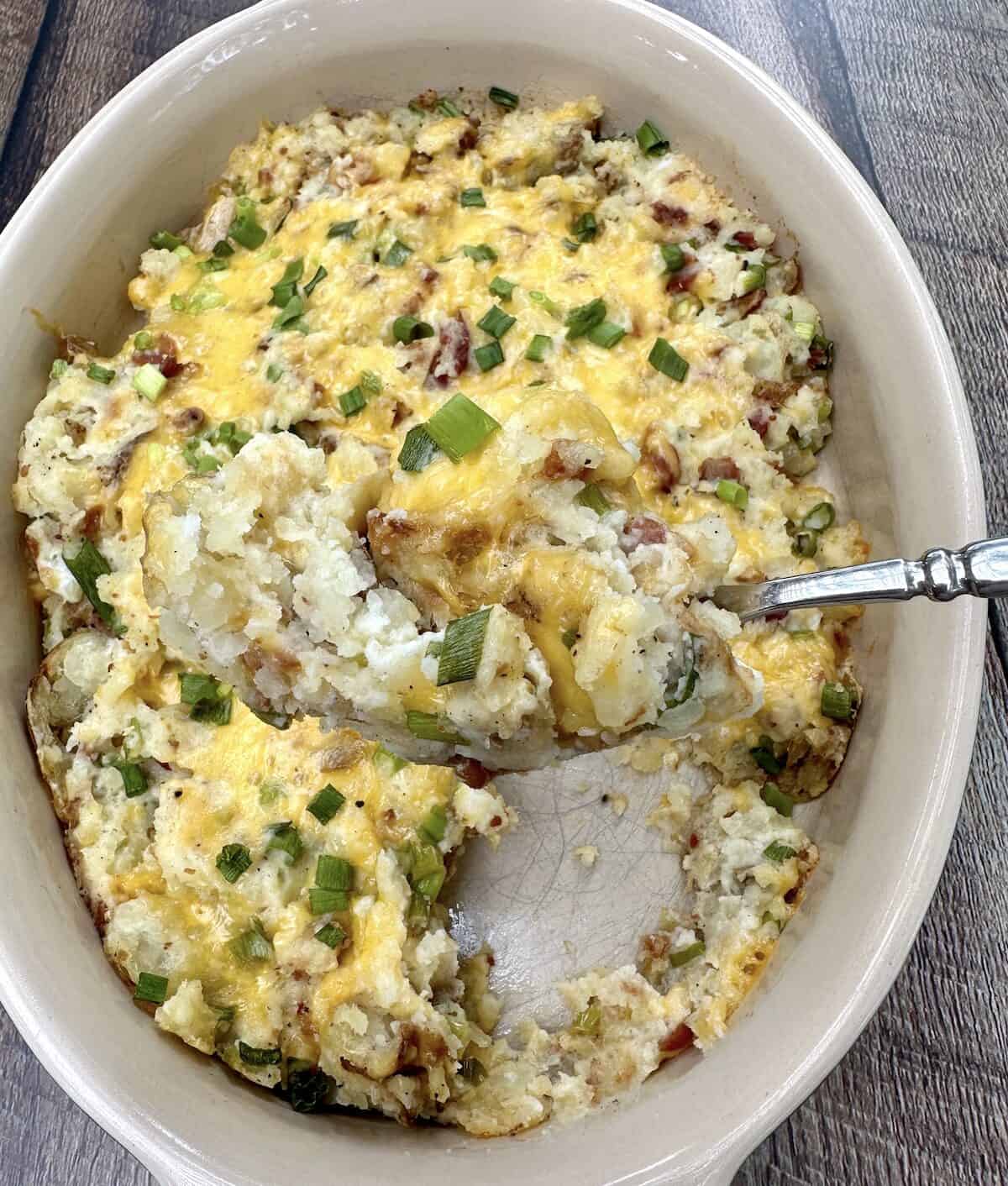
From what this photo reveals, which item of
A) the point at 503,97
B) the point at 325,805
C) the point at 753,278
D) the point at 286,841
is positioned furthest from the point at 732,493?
the point at 503,97

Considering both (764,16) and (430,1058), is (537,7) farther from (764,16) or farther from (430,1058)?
(430,1058)

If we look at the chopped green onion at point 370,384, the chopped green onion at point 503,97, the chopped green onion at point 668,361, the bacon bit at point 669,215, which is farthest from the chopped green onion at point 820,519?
the chopped green onion at point 503,97

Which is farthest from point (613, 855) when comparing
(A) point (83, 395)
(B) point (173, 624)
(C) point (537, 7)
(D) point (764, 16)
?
(D) point (764, 16)

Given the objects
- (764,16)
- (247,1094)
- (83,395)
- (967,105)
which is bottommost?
(247,1094)

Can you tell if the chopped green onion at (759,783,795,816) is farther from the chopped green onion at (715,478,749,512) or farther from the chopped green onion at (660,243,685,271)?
the chopped green onion at (660,243,685,271)

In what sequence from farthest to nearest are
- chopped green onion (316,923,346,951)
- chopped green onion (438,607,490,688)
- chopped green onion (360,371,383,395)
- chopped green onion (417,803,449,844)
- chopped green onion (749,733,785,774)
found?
chopped green onion (360,371,383,395)
chopped green onion (749,733,785,774)
chopped green onion (417,803,449,844)
chopped green onion (316,923,346,951)
chopped green onion (438,607,490,688)

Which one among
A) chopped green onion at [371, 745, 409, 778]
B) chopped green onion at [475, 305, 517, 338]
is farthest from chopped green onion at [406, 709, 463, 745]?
chopped green onion at [475, 305, 517, 338]

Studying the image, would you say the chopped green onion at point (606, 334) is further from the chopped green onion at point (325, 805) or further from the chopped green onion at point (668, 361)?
the chopped green onion at point (325, 805)

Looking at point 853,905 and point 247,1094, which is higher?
point 853,905

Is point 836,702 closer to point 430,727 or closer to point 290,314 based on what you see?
point 430,727
